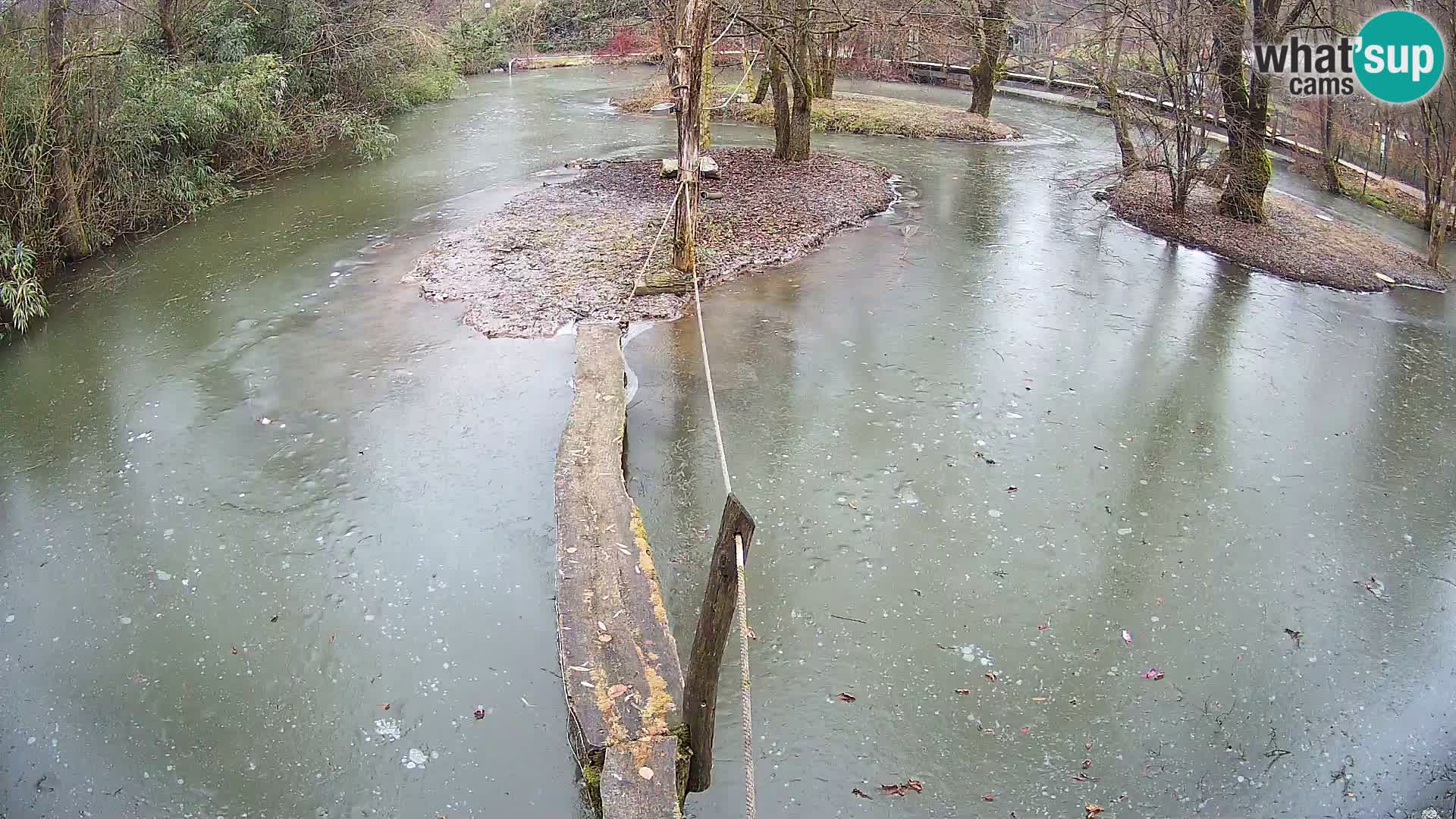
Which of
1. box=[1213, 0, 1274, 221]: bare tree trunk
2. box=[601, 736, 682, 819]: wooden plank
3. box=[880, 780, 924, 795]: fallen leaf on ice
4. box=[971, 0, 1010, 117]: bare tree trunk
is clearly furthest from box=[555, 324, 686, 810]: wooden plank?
box=[971, 0, 1010, 117]: bare tree trunk

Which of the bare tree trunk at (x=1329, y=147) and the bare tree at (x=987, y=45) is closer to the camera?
the bare tree trunk at (x=1329, y=147)

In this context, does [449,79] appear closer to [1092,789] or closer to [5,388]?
[5,388]

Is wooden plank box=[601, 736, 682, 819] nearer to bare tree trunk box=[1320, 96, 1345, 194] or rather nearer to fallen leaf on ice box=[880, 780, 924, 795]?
fallen leaf on ice box=[880, 780, 924, 795]

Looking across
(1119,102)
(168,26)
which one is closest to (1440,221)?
(1119,102)

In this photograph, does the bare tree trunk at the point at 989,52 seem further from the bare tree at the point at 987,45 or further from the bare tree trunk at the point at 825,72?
the bare tree trunk at the point at 825,72

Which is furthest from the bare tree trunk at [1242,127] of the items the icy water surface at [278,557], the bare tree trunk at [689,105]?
the icy water surface at [278,557]

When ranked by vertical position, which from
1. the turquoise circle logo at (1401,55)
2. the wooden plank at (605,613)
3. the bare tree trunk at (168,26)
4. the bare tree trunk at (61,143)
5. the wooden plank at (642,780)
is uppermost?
the bare tree trunk at (168,26)
